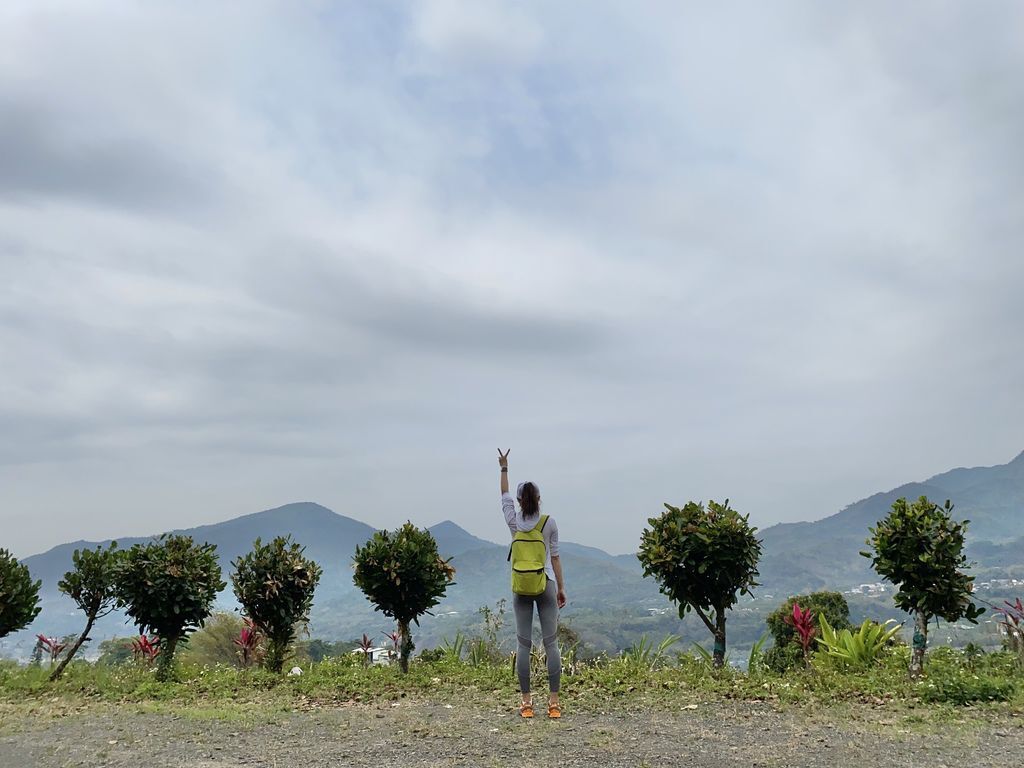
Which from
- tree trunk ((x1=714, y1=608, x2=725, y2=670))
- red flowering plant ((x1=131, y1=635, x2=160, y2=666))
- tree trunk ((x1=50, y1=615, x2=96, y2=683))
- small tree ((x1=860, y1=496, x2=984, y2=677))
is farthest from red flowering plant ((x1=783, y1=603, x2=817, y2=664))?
red flowering plant ((x1=131, y1=635, x2=160, y2=666))

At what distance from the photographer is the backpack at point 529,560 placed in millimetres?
8266

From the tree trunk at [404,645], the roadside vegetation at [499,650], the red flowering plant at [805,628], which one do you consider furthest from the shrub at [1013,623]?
the tree trunk at [404,645]

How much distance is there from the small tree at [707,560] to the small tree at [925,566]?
2085 mm

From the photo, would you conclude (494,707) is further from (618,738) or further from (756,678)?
(756,678)

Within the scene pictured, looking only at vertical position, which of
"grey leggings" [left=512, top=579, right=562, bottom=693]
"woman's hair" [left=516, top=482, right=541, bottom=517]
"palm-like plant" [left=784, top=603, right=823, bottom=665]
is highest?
"woman's hair" [left=516, top=482, right=541, bottom=517]

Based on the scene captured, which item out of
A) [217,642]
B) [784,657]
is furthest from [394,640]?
[217,642]

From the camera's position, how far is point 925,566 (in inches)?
434

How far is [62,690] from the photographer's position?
40.1 feet

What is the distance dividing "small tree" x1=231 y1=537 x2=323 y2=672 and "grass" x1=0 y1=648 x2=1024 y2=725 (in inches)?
33.4

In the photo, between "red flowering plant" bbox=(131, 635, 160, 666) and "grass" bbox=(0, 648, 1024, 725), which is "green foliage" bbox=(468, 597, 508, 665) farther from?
"red flowering plant" bbox=(131, 635, 160, 666)

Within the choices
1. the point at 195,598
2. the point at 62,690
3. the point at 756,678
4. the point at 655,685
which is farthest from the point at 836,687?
the point at 62,690

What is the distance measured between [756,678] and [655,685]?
1809mm

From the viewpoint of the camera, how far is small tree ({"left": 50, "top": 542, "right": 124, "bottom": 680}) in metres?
13.5

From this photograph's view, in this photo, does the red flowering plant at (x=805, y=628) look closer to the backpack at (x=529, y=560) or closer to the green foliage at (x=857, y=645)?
the green foliage at (x=857, y=645)
